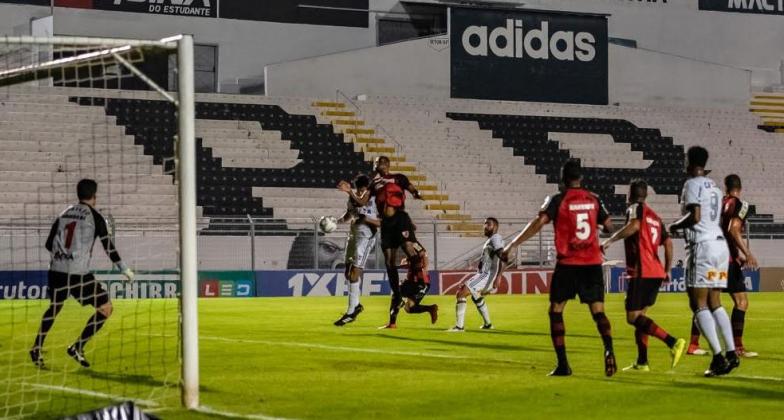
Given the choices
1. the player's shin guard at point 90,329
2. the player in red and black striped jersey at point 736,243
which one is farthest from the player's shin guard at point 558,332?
the player's shin guard at point 90,329

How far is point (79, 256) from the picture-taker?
1308cm

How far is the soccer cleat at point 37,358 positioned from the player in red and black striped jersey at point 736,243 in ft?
22.5

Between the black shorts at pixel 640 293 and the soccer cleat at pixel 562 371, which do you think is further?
the black shorts at pixel 640 293

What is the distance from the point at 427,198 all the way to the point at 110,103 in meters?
9.43

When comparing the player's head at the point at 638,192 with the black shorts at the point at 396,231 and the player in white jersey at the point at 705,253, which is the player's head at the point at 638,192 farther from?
the black shorts at the point at 396,231

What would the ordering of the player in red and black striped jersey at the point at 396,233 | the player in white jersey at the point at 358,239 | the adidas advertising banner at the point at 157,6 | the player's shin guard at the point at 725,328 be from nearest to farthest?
1. the player's shin guard at the point at 725,328
2. the player in red and black striped jersey at the point at 396,233
3. the player in white jersey at the point at 358,239
4. the adidas advertising banner at the point at 157,6

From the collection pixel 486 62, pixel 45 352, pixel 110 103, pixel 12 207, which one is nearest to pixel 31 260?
pixel 12 207

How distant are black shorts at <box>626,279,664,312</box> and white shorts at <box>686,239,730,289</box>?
1.84 ft

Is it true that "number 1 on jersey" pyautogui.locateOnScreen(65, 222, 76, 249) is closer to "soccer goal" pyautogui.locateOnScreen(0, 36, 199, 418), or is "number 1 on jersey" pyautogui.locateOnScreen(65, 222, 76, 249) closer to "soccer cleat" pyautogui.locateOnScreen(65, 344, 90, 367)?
"soccer goal" pyautogui.locateOnScreen(0, 36, 199, 418)

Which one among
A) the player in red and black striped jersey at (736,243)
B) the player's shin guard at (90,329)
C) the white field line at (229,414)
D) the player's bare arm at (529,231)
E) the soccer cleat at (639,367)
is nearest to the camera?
A: the white field line at (229,414)

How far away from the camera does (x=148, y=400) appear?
392 inches

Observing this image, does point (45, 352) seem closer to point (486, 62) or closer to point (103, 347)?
point (103, 347)

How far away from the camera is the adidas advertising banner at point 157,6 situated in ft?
136


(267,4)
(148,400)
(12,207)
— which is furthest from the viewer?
(267,4)
